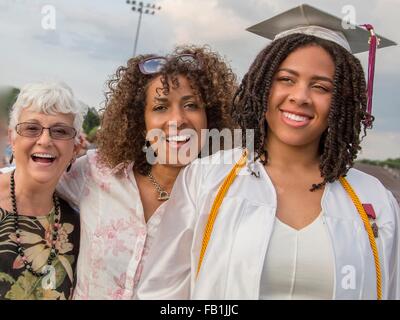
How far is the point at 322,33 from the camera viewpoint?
2.17m

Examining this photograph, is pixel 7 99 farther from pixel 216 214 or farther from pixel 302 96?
pixel 302 96

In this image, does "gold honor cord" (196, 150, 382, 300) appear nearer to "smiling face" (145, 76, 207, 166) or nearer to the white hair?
"smiling face" (145, 76, 207, 166)

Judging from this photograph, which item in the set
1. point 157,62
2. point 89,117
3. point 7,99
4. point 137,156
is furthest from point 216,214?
point 89,117

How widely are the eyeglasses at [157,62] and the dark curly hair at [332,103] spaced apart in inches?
19.4

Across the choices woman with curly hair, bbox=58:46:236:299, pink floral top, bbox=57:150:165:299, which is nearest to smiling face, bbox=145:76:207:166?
woman with curly hair, bbox=58:46:236:299

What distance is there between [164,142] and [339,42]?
0.89m

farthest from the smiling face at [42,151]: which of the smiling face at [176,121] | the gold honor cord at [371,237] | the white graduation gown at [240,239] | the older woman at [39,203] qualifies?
the gold honor cord at [371,237]

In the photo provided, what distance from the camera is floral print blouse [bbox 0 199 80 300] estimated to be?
227cm

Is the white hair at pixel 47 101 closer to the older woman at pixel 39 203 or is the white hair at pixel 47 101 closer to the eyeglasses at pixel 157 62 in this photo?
the older woman at pixel 39 203

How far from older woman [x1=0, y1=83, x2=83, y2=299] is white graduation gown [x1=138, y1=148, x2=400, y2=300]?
0.53 meters

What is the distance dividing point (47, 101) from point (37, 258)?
0.71 metres

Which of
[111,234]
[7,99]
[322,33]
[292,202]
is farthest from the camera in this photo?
[7,99]
